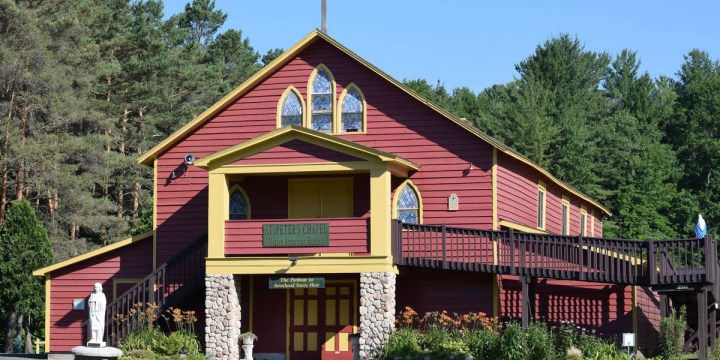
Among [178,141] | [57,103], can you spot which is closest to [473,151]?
[178,141]

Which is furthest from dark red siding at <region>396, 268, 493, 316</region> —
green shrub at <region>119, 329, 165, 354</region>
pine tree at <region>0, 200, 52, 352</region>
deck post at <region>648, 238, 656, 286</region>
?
pine tree at <region>0, 200, 52, 352</region>

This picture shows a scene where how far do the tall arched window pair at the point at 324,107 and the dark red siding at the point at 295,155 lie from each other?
2.35m

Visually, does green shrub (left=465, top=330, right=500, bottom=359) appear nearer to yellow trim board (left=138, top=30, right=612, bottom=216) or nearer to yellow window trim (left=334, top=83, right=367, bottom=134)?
yellow trim board (left=138, top=30, right=612, bottom=216)

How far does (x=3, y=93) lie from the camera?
5144cm

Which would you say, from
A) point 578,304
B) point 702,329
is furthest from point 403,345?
point 702,329

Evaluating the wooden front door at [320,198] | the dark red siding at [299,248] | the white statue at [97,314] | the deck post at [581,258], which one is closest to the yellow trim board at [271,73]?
the wooden front door at [320,198]

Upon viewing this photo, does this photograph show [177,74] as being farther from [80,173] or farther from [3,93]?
[3,93]

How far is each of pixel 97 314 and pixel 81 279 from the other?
170 inches

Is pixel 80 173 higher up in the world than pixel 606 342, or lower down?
higher up

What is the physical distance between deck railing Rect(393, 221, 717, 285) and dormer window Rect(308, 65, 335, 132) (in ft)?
13.4

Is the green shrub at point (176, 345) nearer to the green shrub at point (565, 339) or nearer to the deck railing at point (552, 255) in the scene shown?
the deck railing at point (552, 255)

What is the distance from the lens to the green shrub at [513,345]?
28578mm

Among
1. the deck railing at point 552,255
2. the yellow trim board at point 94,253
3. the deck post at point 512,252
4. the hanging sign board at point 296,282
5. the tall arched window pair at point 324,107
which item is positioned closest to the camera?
the deck railing at point 552,255

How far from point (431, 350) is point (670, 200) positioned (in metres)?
40.1
